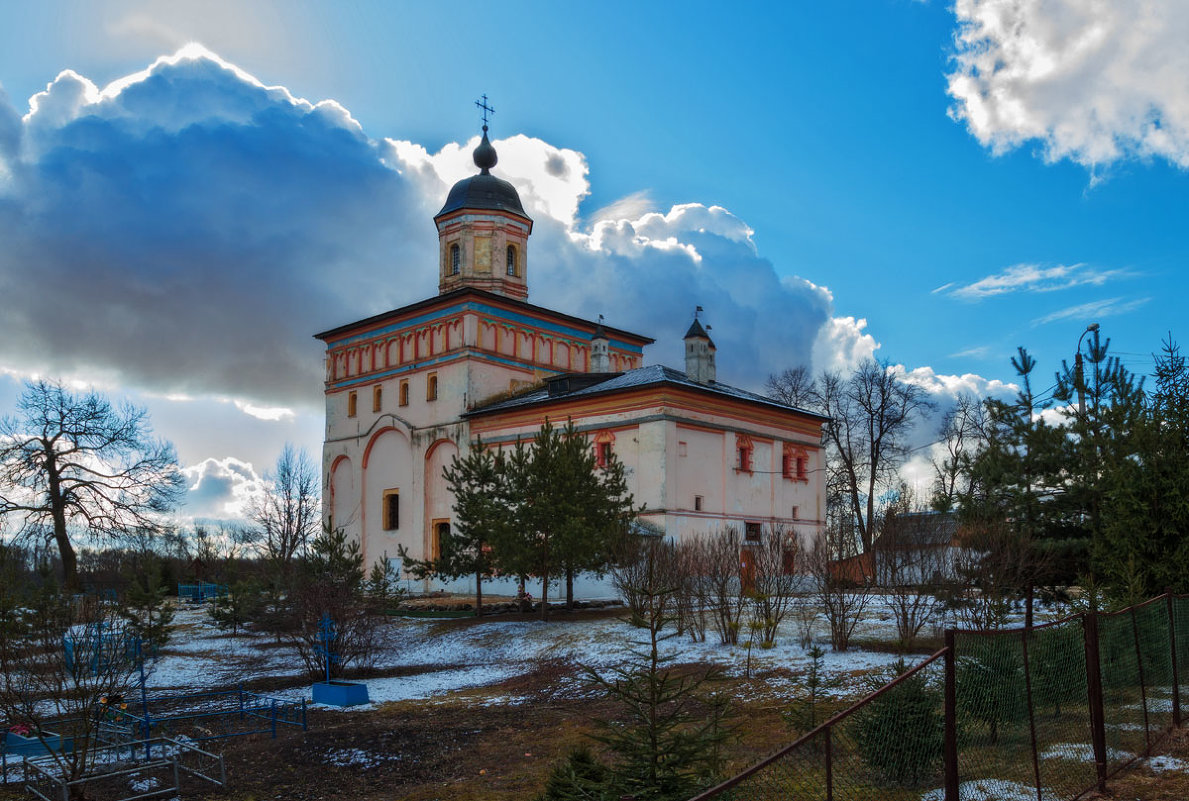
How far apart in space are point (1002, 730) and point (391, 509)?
3573 centimetres

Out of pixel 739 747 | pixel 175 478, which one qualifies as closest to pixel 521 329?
pixel 175 478

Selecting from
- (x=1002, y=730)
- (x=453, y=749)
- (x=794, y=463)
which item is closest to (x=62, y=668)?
(x=453, y=749)

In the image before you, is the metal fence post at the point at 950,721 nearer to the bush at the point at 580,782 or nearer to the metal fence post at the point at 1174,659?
the bush at the point at 580,782

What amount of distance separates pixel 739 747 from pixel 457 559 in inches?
628

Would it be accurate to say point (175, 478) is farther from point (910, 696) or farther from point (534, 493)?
point (910, 696)

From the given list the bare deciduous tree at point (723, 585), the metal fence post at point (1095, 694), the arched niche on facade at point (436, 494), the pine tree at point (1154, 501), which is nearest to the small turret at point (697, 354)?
the arched niche on facade at point (436, 494)

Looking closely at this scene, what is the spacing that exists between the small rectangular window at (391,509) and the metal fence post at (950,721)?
36.2m

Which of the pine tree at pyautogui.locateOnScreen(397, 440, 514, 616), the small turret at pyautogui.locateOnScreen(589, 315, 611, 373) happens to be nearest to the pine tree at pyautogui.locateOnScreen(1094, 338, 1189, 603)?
the pine tree at pyautogui.locateOnScreen(397, 440, 514, 616)

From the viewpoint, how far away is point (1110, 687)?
898 cm

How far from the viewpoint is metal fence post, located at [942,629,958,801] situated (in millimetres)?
6461

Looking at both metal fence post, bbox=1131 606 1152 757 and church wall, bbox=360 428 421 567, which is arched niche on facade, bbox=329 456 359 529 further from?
metal fence post, bbox=1131 606 1152 757

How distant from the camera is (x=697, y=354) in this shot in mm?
36375

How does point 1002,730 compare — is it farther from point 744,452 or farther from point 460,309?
point 460,309

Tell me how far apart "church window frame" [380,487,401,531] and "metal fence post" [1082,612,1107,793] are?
35308 mm
